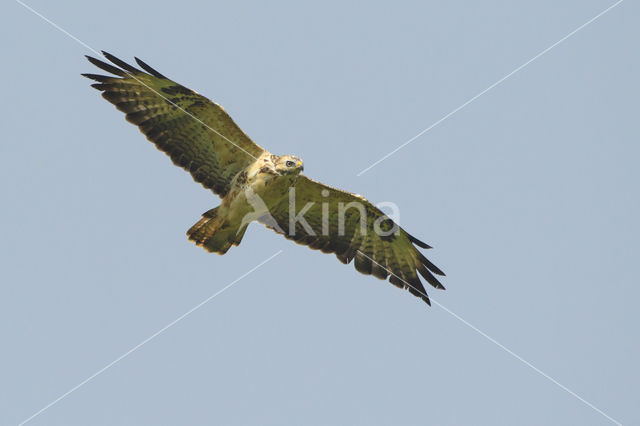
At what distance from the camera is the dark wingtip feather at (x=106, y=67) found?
13.1 m

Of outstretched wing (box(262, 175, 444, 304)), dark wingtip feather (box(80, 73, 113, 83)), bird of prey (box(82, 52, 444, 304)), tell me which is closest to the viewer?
bird of prey (box(82, 52, 444, 304))

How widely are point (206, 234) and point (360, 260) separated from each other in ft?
8.58

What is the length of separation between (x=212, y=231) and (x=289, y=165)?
1687 millimetres

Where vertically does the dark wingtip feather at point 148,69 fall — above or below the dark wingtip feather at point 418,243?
below

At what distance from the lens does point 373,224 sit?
14.5 m

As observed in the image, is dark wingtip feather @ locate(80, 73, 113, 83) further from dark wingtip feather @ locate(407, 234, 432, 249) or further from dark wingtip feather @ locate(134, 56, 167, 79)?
dark wingtip feather @ locate(407, 234, 432, 249)

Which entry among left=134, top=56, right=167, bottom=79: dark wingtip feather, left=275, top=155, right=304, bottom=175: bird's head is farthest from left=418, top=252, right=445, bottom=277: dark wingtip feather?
left=134, top=56, right=167, bottom=79: dark wingtip feather

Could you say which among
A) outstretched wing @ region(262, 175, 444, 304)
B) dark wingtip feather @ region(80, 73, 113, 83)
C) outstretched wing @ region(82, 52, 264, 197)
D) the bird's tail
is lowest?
the bird's tail

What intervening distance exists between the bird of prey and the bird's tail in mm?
15

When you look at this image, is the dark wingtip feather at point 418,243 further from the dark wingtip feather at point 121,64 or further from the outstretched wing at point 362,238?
the dark wingtip feather at point 121,64

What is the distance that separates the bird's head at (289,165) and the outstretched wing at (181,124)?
0.60 m

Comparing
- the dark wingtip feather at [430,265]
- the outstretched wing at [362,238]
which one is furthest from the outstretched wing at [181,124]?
the dark wingtip feather at [430,265]

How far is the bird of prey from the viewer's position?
13.1m

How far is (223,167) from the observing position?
44.7 feet
